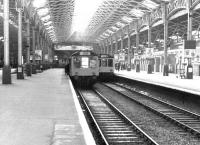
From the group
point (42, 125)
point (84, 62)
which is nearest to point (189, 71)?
point (84, 62)

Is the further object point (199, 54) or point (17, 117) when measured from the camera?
point (199, 54)

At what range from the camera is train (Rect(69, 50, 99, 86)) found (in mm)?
30047

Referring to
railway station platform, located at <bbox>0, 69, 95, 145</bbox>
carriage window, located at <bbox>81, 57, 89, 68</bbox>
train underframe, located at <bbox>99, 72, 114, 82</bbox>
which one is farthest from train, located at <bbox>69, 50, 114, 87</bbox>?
railway station platform, located at <bbox>0, 69, 95, 145</bbox>

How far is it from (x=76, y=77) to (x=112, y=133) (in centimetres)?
1853

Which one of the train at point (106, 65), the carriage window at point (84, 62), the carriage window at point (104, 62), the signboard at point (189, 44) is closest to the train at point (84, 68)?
the carriage window at point (84, 62)

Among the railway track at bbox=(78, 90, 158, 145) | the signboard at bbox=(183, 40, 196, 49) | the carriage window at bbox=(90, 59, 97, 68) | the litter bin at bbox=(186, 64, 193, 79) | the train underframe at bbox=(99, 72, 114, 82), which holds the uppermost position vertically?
the signboard at bbox=(183, 40, 196, 49)

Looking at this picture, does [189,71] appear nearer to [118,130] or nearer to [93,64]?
[93,64]

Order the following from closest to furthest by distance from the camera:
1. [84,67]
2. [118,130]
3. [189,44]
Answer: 1. [118,130]
2. [189,44]
3. [84,67]

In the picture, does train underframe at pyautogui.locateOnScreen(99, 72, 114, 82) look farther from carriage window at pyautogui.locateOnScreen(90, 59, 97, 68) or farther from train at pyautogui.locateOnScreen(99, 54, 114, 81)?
carriage window at pyautogui.locateOnScreen(90, 59, 97, 68)

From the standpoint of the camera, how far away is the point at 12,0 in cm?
3444

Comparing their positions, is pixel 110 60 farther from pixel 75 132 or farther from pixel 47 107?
pixel 75 132

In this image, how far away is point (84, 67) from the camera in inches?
1187

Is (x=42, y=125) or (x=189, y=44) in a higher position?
(x=189, y=44)

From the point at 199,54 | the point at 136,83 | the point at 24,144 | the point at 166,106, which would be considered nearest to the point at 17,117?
the point at 24,144
